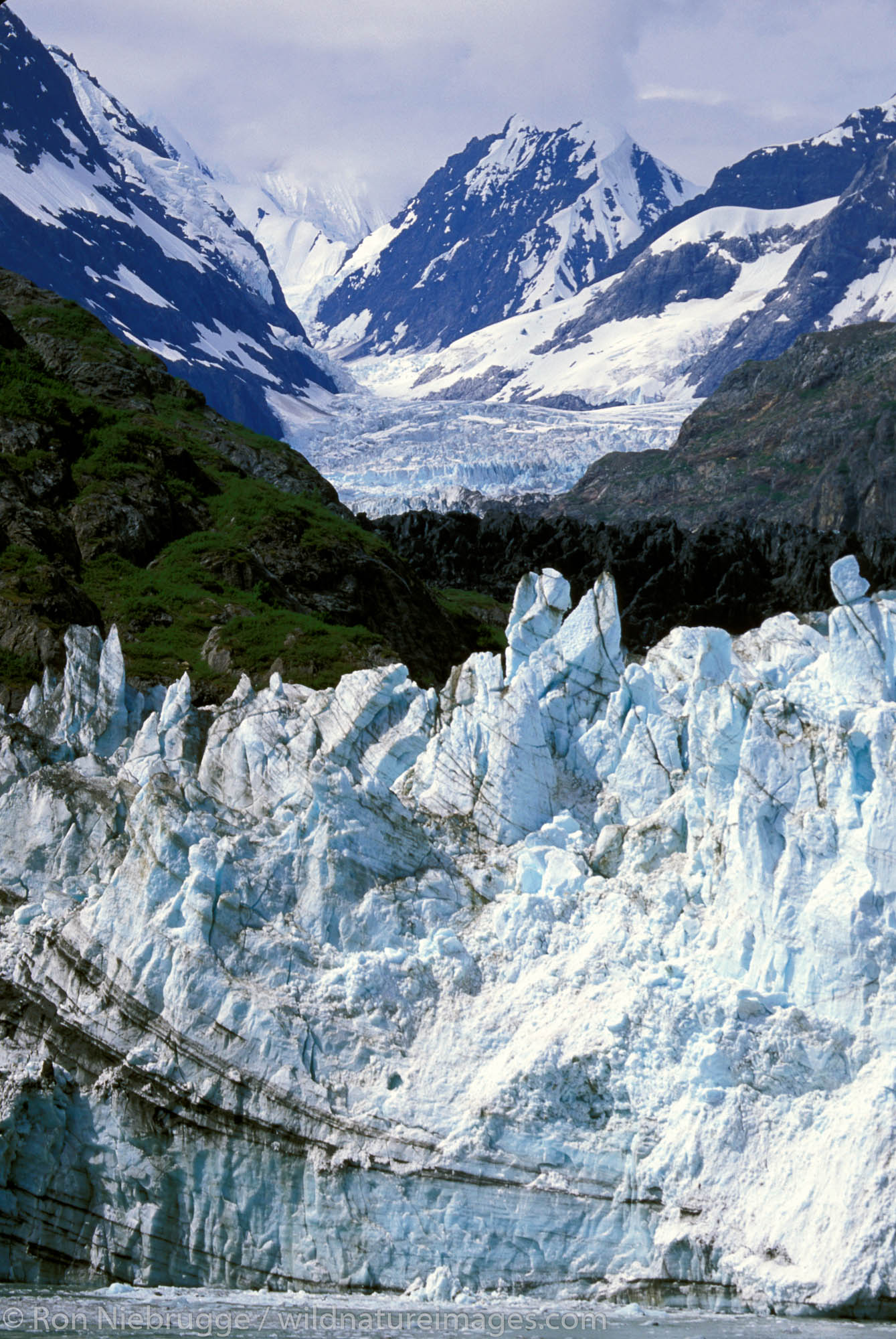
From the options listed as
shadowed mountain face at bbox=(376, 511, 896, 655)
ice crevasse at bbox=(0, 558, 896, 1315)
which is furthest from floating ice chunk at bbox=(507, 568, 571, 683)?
shadowed mountain face at bbox=(376, 511, 896, 655)

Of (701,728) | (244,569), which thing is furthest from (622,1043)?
(244,569)

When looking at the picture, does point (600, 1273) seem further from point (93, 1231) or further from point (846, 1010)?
point (93, 1231)

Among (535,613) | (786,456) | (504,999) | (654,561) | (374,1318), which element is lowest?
(374,1318)

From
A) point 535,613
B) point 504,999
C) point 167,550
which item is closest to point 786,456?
point 167,550

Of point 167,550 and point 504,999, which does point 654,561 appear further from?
point 504,999

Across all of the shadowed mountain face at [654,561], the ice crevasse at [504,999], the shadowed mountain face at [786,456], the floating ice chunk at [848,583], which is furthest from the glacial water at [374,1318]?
the shadowed mountain face at [786,456]
